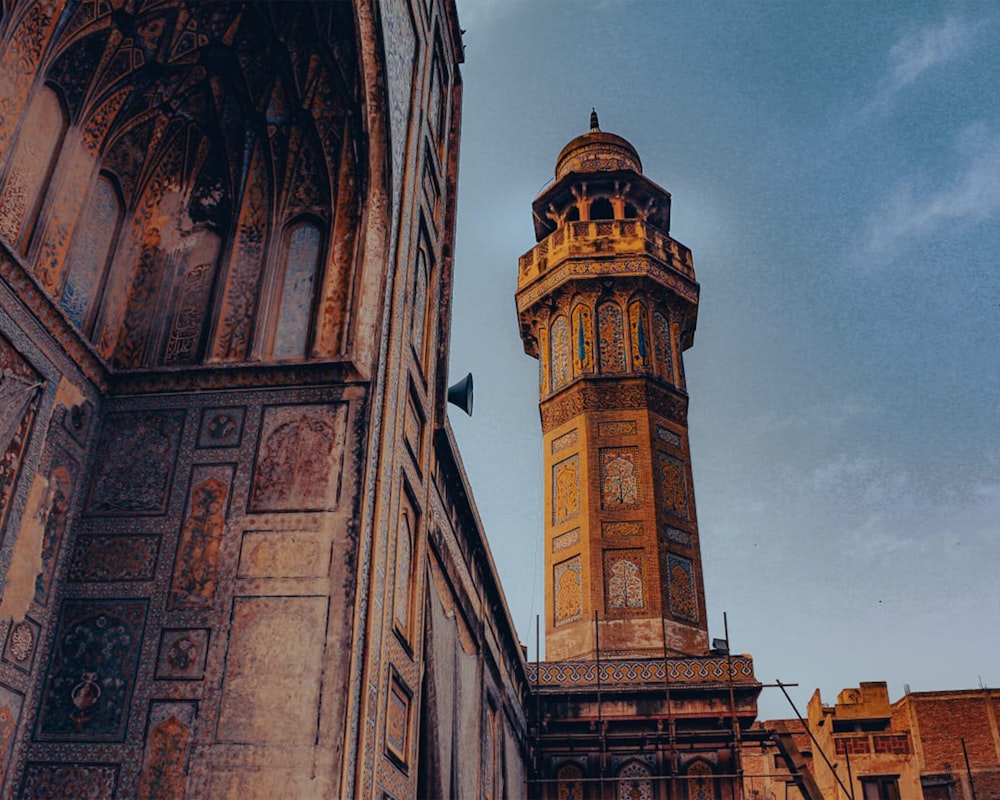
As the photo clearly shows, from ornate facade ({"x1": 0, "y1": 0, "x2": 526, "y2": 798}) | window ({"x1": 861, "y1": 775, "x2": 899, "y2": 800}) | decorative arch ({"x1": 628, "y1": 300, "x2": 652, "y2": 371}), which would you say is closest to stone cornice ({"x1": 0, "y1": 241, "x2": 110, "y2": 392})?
ornate facade ({"x1": 0, "y1": 0, "x2": 526, "y2": 798})

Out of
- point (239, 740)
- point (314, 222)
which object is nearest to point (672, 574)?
point (314, 222)

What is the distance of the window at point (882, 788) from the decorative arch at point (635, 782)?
11399mm

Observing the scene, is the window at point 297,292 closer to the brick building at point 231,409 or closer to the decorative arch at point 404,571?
the brick building at point 231,409

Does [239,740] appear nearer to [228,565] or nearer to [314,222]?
[228,565]

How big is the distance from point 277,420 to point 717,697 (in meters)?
9.71

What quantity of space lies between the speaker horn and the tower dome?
422 inches

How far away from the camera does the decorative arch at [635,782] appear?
14.7 meters

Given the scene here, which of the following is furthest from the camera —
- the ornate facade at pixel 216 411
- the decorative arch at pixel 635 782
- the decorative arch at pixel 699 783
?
the decorative arch at pixel 635 782

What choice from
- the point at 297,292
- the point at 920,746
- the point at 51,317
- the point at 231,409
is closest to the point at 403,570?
the point at 231,409

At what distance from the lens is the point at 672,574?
1666 centimetres

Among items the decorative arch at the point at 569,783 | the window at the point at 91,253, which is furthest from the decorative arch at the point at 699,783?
the window at the point at 91,253

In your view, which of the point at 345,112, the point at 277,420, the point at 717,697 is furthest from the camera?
the point at 717,697

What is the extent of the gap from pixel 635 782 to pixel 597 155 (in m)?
12.1

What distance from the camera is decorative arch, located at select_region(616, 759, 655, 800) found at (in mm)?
14680
